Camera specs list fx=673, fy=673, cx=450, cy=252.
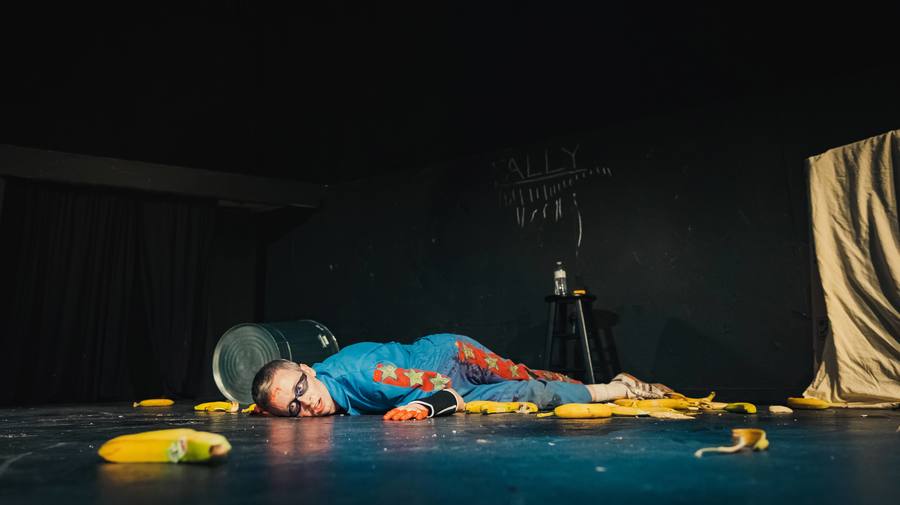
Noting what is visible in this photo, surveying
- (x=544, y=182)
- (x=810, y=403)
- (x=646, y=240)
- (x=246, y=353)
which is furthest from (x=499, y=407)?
(x=544, y=182)

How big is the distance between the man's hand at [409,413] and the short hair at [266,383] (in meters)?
0.62

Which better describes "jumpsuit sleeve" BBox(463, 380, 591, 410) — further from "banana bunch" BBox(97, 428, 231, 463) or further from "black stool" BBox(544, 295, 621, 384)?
"banana bunch" BBox(97, 428, 231, 463)

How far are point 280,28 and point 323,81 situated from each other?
528 mm

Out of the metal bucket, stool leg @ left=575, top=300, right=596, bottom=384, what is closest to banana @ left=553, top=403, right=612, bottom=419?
stool leg @ left=575, top=300, right=596, bottom=384

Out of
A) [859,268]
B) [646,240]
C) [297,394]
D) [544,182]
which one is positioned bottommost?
[297,394]

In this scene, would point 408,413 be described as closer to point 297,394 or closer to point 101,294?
point 297,394

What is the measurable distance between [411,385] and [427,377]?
103 millimetres

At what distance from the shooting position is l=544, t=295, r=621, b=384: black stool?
4.50 m

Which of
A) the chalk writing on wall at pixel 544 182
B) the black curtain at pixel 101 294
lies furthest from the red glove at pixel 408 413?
the black curtain at pixel 101 294

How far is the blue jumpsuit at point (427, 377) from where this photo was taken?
128 inches

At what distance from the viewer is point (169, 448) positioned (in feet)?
4.87

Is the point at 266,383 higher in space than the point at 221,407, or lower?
higher

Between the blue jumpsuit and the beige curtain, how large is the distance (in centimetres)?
135

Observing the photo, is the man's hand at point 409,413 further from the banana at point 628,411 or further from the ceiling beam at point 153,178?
the ceiling beam at point 153,178
